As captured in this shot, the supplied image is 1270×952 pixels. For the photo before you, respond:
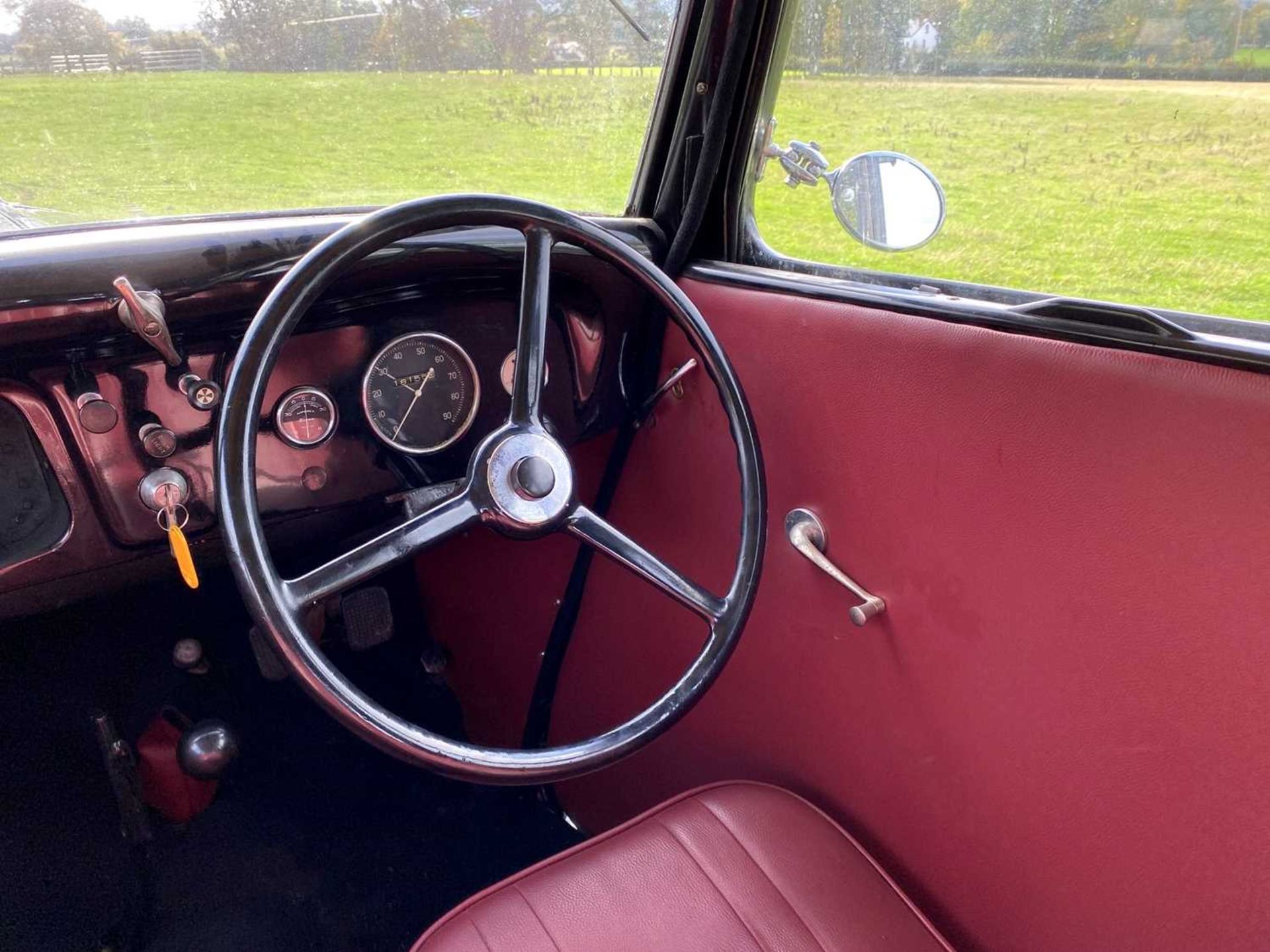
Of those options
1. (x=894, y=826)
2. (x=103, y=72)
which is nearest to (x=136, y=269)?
(x=103, y=72)

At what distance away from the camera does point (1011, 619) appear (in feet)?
3.46

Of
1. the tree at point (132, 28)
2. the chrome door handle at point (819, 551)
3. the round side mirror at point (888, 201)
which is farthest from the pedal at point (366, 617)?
the round side mirror at point (888, 201)

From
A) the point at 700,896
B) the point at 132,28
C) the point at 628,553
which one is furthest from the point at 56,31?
the point at 700,896

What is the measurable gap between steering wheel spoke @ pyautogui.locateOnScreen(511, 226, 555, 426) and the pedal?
0.80 meters

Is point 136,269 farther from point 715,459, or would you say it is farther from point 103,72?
point 715,459

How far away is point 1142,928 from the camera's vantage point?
960 millimetres

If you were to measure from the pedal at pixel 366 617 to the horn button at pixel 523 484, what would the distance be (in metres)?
0.77

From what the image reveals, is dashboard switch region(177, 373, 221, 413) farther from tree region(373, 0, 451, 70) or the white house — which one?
the white house

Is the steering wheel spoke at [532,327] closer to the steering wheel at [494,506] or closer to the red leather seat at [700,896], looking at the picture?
the steering wheel at [494,506]

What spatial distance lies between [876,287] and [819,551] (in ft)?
1.23

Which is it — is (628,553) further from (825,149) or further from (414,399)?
(825,149)

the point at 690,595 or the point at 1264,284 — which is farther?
the point at 690,595

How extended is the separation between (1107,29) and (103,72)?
1.22m

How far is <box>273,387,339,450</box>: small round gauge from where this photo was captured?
1.23 metres
